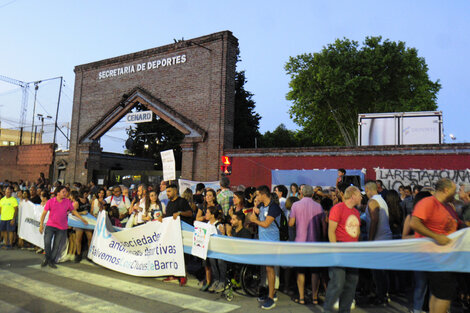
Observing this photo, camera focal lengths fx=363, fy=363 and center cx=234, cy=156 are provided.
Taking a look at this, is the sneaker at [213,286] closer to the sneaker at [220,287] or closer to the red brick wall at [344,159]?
the sneaker at [220,287]

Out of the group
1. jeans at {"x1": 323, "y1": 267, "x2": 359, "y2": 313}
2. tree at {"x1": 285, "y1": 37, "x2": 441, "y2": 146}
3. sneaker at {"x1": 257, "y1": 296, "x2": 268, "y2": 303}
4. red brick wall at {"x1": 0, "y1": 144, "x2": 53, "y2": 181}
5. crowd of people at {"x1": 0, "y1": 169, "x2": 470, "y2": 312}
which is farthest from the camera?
red brick wall at {"x1": 0, "y1": 144, "x2": 53, "y2": 181}

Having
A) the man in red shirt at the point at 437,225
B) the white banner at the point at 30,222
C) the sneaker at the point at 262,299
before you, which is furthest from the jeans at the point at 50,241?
the man in red shirt at the point at 437,225

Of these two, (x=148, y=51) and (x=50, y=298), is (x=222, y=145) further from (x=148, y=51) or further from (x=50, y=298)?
(x=50, y=298)

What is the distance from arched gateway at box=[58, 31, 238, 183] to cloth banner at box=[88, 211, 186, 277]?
10137 millimetres

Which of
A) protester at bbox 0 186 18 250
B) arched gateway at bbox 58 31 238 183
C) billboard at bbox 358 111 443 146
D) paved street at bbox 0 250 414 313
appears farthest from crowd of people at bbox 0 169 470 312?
arched gateway at bbox 58 31 238 183

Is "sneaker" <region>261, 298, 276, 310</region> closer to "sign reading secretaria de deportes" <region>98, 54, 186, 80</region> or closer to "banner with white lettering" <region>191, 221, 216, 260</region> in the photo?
"banner with white lettering" <region>191, 221, 216, 260</region>

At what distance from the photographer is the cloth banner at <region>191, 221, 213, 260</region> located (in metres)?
6.39

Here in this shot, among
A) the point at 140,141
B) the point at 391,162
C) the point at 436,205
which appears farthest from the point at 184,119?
the point at 140,141

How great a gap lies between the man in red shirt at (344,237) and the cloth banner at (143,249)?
295 cm

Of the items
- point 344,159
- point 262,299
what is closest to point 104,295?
point 262,299

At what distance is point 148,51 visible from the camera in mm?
21328

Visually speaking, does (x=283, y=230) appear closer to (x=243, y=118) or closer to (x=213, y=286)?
(x=213, y=286)

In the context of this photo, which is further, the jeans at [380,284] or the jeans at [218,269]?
the jeans at [218,269]

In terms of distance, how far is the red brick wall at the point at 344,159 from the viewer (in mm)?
12945
